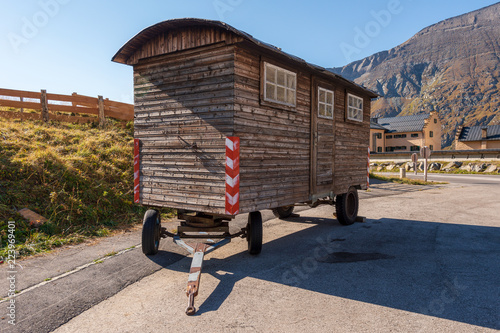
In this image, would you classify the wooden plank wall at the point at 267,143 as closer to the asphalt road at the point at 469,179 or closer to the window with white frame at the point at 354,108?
the window with white frame at the point at 354,108

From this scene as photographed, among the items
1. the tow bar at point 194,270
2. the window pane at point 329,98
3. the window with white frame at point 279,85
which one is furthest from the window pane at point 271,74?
the tow bar at point 194,270

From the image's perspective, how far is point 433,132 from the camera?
221 feet

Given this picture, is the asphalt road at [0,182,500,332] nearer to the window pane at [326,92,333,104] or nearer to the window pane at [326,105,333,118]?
the window pane at [326,105,333,118]

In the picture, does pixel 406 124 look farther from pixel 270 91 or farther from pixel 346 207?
pixel 270 91

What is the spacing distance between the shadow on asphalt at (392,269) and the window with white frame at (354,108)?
12.5 feet

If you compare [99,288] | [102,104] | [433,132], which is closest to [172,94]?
[99,288]

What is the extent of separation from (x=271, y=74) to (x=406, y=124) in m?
69.9

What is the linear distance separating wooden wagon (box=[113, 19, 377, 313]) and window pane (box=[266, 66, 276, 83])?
2 centimetres

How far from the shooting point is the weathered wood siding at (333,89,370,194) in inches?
376

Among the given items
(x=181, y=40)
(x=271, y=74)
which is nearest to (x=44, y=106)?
(x=181, y=40)

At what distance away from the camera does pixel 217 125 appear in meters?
6.00

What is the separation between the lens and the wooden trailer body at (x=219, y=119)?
5.95 meters

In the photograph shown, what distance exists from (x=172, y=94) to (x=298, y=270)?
439 centimetres

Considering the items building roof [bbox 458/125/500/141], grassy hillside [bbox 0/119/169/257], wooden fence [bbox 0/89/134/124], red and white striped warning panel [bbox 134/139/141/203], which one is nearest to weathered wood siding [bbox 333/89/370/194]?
red and white striped warning panel [bbox 134/139/141/203]
